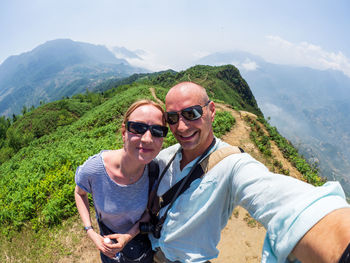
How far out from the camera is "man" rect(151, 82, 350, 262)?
1028 mm

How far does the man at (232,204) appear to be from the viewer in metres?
1.03

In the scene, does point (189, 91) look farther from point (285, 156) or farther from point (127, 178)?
point (285, 156)

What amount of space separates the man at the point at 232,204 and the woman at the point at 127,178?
0.88 ft

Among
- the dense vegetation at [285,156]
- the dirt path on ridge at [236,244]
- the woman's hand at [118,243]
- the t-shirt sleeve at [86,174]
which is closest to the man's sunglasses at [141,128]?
the t-shirt sleeve at [86,174]

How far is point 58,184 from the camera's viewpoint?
5590 millimetres

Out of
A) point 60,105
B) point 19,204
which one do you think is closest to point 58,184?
point 19,204

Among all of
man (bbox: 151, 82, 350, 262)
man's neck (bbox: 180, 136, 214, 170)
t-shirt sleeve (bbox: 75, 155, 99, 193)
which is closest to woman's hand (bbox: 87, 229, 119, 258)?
man (bbox: 151, 82, 350, 262)

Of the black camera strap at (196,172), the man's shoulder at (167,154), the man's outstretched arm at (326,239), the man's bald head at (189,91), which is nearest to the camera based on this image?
the man's outstretched arm at (326,239)

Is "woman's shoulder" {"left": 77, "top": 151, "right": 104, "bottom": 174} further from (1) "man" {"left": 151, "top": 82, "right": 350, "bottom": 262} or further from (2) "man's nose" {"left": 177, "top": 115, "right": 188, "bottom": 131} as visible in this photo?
(2) "man's nose" {"left": 177, "top": 115, "right": 188, "bottom": 131}

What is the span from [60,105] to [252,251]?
184 ft

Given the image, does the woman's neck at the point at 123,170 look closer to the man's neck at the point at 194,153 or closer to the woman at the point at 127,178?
the woman at the point at 127,178

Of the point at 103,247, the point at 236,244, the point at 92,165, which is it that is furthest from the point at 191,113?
the point at 236,244

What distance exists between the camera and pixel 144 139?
75.2 inches

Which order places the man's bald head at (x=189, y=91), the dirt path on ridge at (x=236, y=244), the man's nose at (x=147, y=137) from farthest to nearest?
the dirt path on ridge at (x=236, y=244), the man's bald head at (x=189, y=91), the man's nose at (x=147, y=137)
